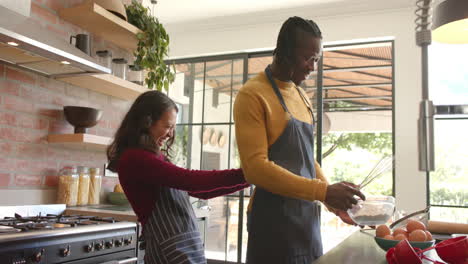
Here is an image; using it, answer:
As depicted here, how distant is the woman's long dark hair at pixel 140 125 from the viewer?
60.2 inches

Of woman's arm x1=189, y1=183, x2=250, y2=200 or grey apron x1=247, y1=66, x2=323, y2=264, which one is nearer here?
grey apron x1=247, y1=66, x2=323, y2=264

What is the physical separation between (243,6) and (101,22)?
188 centimetres

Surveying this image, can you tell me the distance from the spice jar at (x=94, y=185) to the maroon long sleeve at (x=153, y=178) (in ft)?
4.46

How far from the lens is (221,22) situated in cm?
448

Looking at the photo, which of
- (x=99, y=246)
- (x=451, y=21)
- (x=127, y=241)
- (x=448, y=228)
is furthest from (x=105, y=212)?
(x=451, y=21)

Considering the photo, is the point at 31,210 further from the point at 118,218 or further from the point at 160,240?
the point at 160,240

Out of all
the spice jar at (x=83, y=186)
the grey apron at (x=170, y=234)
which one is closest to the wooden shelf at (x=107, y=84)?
the spice jar at (x=83, y=186)

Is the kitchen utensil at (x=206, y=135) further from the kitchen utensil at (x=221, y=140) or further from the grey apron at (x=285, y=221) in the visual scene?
the grey apron at (x=285, y=221)

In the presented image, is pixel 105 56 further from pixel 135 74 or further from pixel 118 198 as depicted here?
pixel 118 198

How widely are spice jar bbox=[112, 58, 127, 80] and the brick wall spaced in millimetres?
211

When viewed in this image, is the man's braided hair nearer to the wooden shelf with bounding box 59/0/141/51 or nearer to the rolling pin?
the rolling pin

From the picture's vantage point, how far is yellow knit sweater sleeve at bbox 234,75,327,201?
1.10 meters

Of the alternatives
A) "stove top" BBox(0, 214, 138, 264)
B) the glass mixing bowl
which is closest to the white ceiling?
"stove top" BBox(0, 214, 138, 264)

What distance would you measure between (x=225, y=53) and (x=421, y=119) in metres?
3.52
